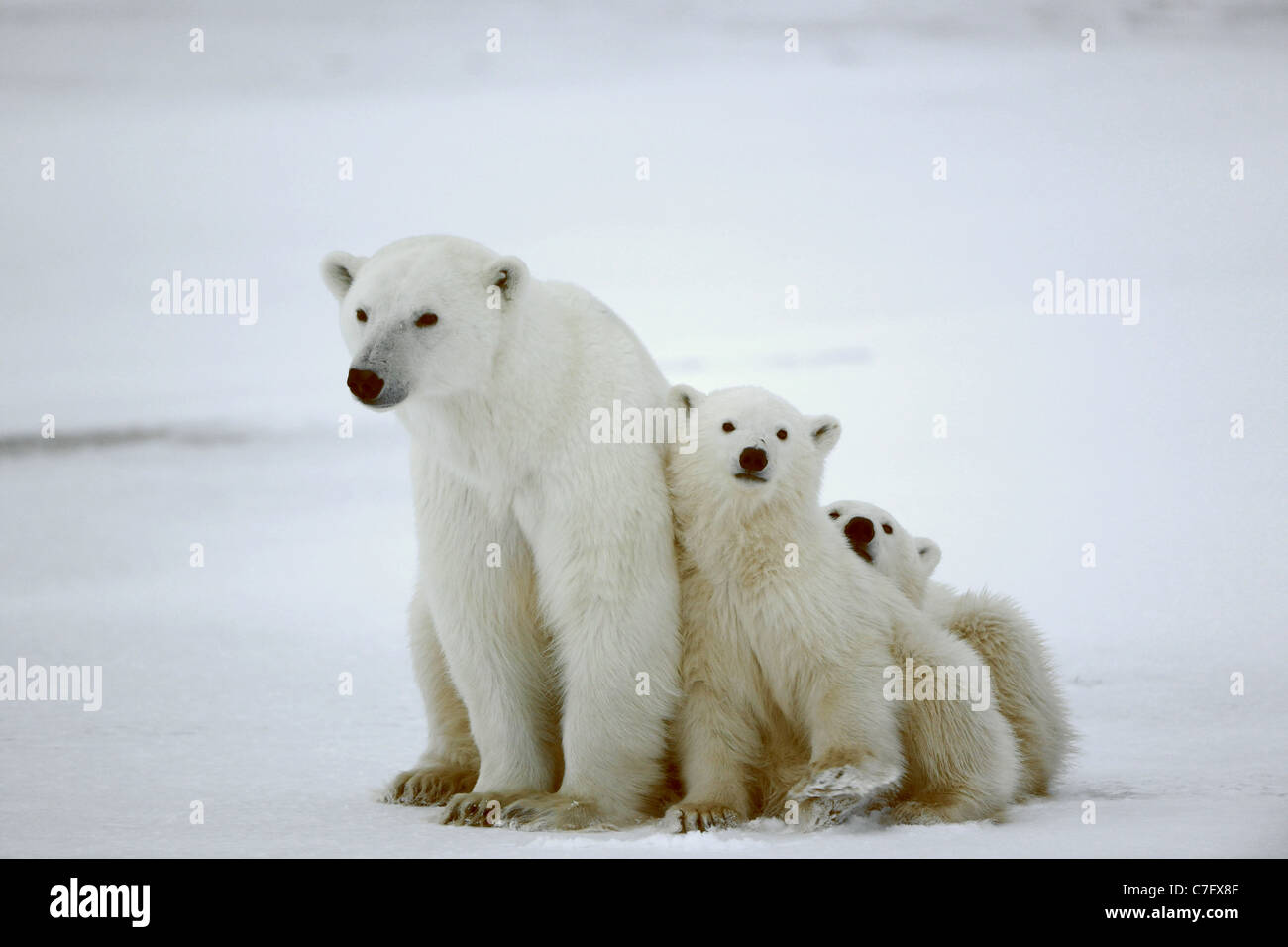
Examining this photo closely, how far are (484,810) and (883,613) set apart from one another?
1430 millimetres

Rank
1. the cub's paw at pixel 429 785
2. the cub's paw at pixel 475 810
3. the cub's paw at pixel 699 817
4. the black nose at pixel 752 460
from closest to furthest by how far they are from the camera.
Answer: the cub's paw at pixel 699 817
the black nose at pixel 752 460
the cub's paw at pixel 475 810
the cub's paw at pixel 429 785

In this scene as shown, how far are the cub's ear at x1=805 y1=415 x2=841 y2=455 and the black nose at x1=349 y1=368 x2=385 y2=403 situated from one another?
150cm

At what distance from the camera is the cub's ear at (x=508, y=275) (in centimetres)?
538

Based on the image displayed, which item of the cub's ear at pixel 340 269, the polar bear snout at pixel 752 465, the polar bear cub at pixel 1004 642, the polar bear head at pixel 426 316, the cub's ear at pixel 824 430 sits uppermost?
the cub's ear at pixel 340 269

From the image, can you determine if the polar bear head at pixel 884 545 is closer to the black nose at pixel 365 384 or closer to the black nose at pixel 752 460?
the black nose at pixel 752 460

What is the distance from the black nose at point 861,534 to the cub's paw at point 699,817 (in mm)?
1165

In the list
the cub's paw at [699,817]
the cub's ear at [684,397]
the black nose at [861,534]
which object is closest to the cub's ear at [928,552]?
the black nose at [861,534]

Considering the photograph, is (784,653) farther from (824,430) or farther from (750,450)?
(824,430)

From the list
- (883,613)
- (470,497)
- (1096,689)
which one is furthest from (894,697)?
(1096,689)

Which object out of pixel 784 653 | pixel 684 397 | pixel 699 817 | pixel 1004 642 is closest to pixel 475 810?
pixel 699 817

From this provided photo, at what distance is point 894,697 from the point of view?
18.0ft

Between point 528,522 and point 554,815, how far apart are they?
3.03ft

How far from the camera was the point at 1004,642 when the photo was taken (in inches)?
241

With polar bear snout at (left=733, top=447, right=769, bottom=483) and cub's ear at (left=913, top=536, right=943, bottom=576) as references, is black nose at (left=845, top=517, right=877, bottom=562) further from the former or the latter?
polar bear snout at (left=733, top=447, right=769, bottom=483)
